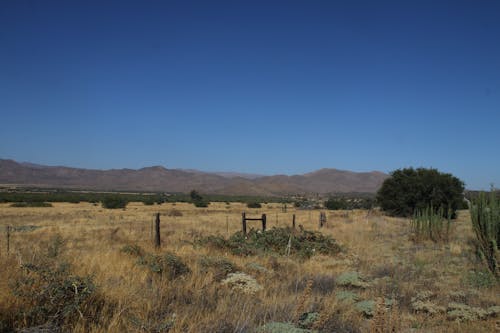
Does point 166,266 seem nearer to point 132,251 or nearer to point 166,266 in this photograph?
point 166,266

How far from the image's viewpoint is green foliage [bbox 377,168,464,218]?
34.0m

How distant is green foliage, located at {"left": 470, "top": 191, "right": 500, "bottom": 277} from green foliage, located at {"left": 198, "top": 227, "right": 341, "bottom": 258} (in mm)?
5000

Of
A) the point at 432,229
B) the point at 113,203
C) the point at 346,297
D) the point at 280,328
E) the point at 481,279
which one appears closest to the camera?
the point at 280,328

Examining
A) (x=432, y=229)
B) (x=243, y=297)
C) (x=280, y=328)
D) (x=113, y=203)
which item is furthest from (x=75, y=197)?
(x=280, y=328)

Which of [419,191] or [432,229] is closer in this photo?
[432,229]

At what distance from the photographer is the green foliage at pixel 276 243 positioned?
13156mm

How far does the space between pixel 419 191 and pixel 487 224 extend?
25180 mm

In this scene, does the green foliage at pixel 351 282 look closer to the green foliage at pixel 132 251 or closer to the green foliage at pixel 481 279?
the green foliage at pixel 481 279

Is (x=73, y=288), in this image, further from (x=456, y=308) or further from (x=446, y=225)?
(x=446, y=225)

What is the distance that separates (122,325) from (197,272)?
146 inches

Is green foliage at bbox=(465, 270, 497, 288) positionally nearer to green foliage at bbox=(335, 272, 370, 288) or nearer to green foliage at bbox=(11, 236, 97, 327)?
green foliage at bbox=(335, 272, 370, 288)

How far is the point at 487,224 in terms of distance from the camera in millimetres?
11141

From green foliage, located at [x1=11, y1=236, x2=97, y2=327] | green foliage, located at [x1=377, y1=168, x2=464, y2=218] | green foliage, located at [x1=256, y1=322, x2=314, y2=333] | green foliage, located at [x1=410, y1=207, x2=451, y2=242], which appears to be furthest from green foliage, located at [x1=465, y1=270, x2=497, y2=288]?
green foliage, located at [x1=377, y1=168, x2=464, y2=218]

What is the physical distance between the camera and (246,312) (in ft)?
17.0
